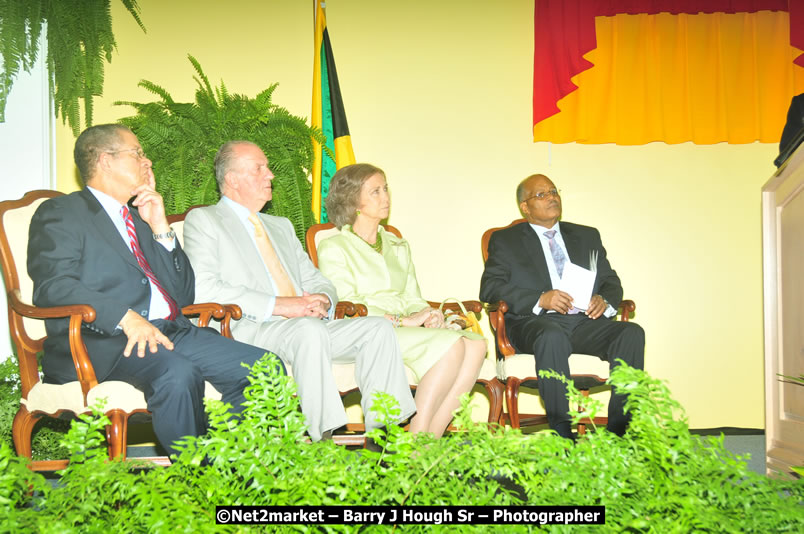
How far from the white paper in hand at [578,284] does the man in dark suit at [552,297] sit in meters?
0.06

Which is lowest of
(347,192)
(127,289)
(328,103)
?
(127,289)

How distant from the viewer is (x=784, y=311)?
2.59 meters

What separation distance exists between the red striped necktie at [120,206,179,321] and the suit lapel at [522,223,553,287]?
6.90 feet

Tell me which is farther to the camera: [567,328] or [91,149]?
[567,328]

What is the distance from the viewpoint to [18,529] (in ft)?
3.26

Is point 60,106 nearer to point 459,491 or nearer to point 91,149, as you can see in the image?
point 91,149

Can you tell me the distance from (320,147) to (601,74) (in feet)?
6.65

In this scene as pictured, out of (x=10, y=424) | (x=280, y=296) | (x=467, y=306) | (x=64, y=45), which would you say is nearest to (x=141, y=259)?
(x=280, y=296)

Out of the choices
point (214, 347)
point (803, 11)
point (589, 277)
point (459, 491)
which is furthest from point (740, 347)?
point (459, 491)

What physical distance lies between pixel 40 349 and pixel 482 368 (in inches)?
77.5

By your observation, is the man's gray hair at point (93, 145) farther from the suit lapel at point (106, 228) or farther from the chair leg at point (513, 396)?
the chair leg at point (513, 396)

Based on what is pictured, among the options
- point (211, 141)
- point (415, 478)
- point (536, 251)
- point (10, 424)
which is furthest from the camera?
point (536, 251)

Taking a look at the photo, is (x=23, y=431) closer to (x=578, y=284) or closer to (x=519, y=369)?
(x=519, y=369)

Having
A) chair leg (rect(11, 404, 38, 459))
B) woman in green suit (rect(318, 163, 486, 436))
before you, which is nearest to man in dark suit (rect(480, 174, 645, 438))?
woman in green suit (rect(318, 163, 486, 436))
